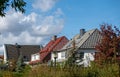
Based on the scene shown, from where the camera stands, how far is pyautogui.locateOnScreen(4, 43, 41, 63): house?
10556 cm

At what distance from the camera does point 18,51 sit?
10819cm

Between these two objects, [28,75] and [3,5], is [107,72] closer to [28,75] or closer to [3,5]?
[28,75]

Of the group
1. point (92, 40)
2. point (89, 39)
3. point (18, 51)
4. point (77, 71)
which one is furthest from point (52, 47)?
point (77, 71)

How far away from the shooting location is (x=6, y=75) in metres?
24.5

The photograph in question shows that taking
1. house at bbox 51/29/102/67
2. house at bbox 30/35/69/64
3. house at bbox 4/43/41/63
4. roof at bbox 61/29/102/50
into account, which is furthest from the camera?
house at bbox 4/43/41/63

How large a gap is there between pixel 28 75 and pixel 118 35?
23.6m

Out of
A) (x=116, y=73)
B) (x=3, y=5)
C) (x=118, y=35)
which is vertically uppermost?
(x=118, y=35)

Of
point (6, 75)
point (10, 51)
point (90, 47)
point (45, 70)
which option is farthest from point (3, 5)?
point (10, 51)

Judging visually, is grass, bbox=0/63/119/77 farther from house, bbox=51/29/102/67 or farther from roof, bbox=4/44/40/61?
roof, bbox=4/44/40/61

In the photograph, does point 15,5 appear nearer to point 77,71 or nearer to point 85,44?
point 77,71

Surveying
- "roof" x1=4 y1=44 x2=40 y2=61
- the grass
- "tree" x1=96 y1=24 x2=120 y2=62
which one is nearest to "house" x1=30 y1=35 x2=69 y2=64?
"roof" x1=4 y1=44 x2=40 y2=61

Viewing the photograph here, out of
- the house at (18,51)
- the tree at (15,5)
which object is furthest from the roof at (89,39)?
the tree at (15,5)

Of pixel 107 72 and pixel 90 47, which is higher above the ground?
pixel 90 47

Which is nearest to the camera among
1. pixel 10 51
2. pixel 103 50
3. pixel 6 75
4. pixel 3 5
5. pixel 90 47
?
pixel 3 5
